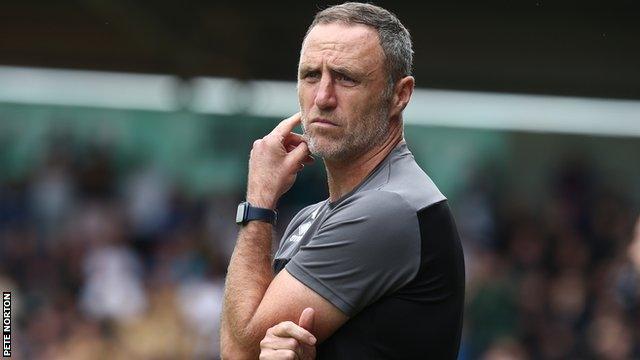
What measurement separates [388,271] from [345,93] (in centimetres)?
46

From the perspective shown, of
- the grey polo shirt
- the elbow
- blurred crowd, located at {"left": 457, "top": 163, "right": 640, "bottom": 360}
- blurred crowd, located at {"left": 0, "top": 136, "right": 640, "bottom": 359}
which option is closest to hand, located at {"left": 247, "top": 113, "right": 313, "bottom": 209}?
the grey polo shirt

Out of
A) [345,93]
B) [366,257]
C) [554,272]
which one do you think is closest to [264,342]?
[366,257]

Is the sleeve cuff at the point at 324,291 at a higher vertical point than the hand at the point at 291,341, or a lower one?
higher

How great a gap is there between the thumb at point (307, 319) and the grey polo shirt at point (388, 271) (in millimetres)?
48

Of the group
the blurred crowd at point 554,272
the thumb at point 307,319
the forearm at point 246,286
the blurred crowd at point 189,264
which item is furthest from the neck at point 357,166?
the blurred crowd at point 554,272

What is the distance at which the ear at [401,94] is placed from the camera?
9.45 feet

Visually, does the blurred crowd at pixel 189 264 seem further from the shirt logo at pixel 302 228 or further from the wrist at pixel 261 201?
the wrist at pixel 261 201

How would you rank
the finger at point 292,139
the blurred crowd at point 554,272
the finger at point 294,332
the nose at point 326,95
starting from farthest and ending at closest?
1. the blurred crowd at point 554,272
2. the finger at point 292,139
3. the nose at point 326,95
4. the finger at point 294,332

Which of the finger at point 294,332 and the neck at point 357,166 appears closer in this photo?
the finger at point 294,332

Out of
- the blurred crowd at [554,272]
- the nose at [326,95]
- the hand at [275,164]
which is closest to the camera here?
the nose at [326,95]

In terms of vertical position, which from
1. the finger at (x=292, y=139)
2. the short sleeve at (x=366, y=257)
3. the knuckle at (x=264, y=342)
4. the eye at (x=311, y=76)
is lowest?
the knuckle at (x=264, y=342)

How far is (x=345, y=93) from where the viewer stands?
279 centimetres

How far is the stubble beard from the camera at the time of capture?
9.16ft

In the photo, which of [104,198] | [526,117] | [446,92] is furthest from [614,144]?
[104,198]
